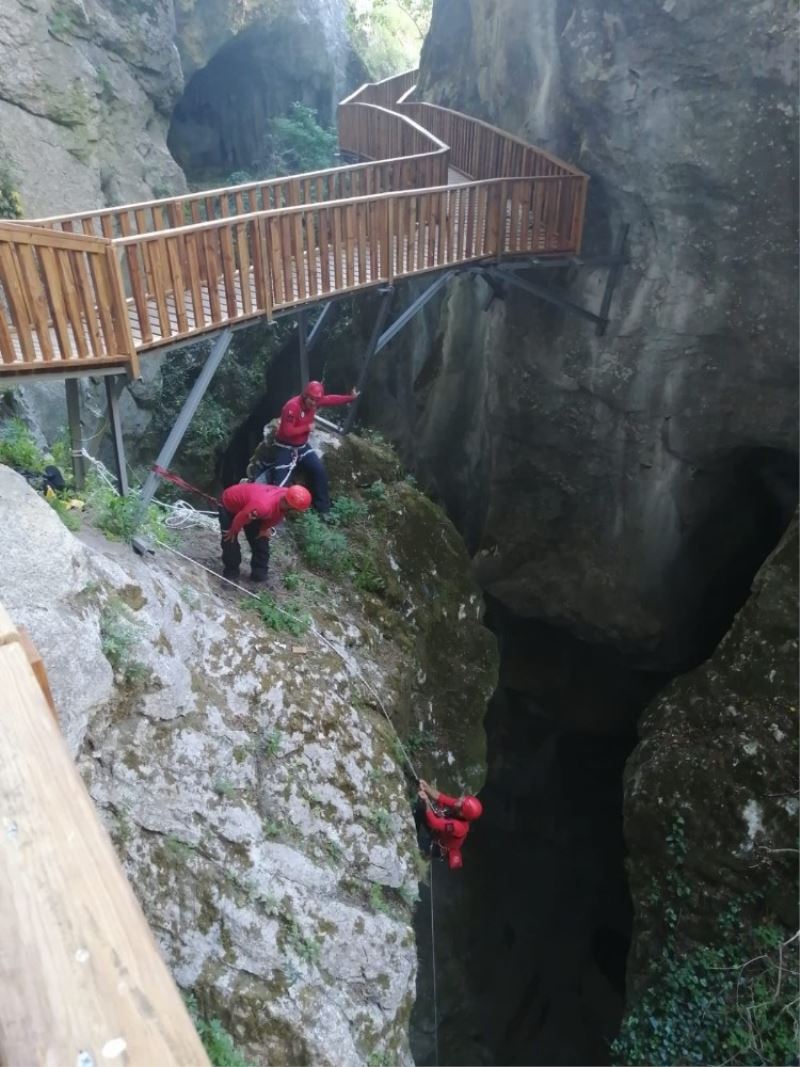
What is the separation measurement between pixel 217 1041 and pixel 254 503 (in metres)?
4.55

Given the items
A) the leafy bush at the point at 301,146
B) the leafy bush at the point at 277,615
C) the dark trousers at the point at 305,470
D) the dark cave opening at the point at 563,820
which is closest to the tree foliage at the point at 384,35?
the leafy bush at the point at 301,146

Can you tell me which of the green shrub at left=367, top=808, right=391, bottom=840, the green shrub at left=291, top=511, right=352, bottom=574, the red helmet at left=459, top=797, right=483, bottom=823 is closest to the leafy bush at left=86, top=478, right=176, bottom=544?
the green shrub at left=291, top=511, right=352, bottom=574

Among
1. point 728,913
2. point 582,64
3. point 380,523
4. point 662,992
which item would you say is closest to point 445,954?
point 662,992

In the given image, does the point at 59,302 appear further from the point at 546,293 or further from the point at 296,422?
the point at 546,293

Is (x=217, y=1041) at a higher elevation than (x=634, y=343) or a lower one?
lower

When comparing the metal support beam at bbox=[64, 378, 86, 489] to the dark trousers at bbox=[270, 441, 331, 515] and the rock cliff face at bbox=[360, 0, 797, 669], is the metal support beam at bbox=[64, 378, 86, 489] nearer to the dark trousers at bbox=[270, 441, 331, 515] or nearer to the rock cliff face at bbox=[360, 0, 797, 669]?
the dark trousers at bbox=[270, 441, 331, 515]

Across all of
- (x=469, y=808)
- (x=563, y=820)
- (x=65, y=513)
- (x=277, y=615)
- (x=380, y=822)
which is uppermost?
(x=65, y=513)

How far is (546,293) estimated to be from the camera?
12242 millimetres

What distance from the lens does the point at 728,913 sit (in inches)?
397

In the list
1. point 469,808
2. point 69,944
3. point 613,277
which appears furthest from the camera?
point 613,277

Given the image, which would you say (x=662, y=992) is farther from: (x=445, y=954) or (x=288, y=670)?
(x=288, y=670)

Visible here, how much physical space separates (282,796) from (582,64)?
36.1 ft

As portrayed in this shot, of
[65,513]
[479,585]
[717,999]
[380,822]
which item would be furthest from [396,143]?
[717,999]

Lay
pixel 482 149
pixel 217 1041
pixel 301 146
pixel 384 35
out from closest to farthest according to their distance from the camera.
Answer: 1. pixel 217 1041
2. pixel 482 149
3. pixel 301 146
4. pixel 384 35
